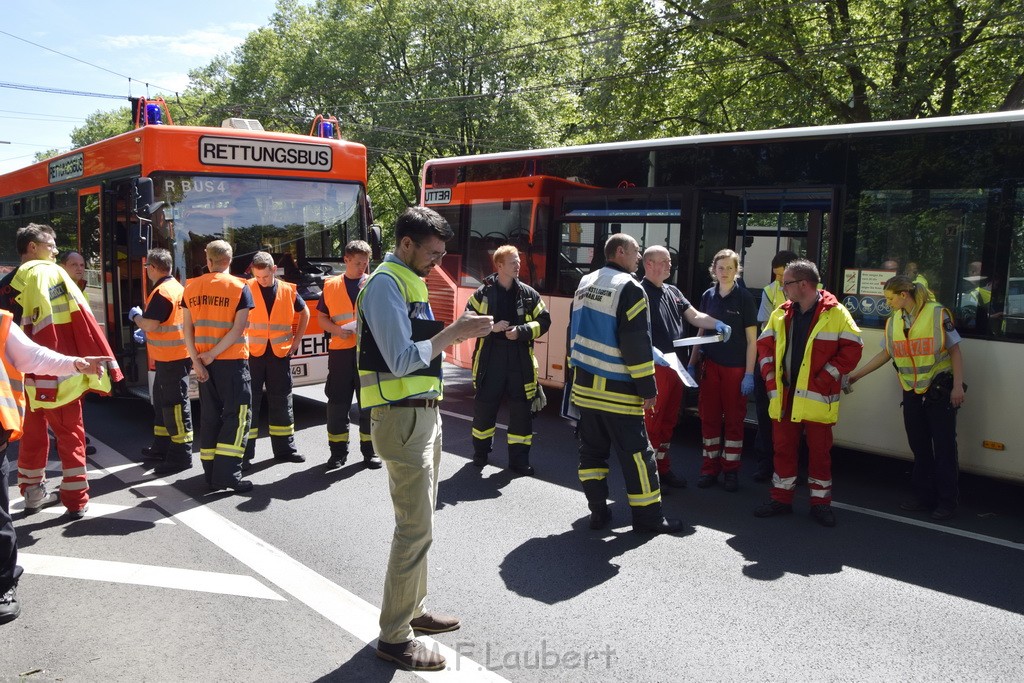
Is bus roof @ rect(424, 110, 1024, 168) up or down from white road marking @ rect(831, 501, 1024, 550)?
up

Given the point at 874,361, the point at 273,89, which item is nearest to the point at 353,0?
the point at 273,89

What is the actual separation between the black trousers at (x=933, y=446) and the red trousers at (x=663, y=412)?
1669 millimetres

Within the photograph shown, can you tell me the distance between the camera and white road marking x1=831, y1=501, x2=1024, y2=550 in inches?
213

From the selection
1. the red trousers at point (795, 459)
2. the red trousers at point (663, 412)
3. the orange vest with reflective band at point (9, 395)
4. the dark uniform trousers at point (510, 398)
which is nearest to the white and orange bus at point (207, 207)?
the dark uniform trousers at point (510, 398)

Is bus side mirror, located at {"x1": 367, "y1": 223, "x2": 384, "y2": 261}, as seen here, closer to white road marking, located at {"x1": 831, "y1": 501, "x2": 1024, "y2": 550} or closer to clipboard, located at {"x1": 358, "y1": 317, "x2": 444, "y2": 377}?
white road marking, located at {"x1": 831, "y1": 501, "x2": 1024, "y2": 550}

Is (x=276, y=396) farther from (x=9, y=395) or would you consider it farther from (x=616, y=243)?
(x=616, y=243)

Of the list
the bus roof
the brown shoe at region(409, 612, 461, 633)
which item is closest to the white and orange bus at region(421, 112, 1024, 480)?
the bus roof

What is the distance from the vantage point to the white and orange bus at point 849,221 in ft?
19.9

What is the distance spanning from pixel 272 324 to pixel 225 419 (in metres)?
1.09

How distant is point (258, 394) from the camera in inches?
292

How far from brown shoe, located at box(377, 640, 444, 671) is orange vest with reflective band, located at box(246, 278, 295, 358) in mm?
4065

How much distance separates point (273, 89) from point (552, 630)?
1285 inches

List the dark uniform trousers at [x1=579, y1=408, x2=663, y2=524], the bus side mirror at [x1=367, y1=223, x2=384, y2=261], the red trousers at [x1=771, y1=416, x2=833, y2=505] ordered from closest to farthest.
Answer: the dark uniform trousers at [x1=579, y1=408, x2=663, y2=524]
the red trousers at [x1=771, y1=416, x2=833, y2=505]
the bus side mirror at [x1=367, y1=223, x2=384, y2=261]

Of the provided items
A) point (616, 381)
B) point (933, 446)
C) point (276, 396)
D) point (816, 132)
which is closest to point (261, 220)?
point (276, 396)
